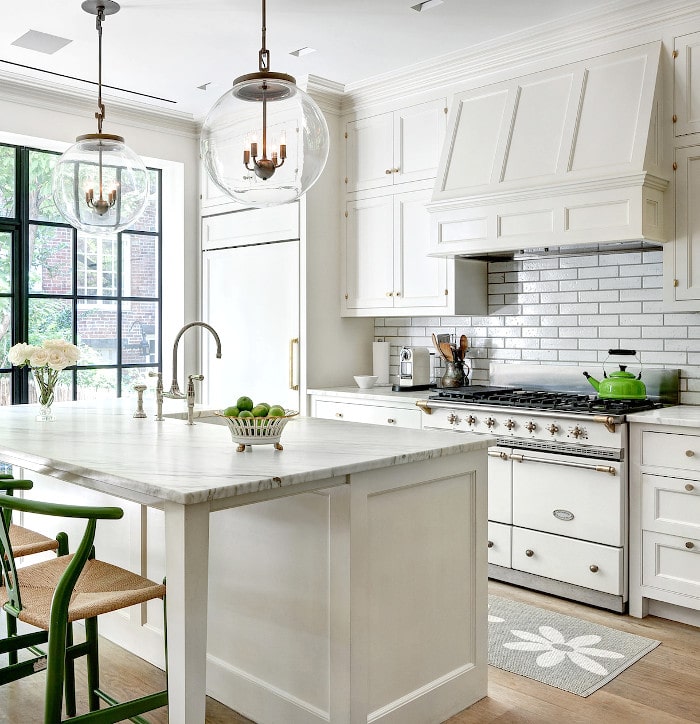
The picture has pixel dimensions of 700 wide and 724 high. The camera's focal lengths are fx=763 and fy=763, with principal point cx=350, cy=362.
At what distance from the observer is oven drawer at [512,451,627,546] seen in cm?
348

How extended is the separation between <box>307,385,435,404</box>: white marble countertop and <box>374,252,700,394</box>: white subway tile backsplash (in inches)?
18.1

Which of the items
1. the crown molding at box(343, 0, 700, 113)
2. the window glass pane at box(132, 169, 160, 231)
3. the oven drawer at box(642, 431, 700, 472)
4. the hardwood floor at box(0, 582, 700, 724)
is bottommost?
the hardwood floor at box(0, 582, 700, 724)

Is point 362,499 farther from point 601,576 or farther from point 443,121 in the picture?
point 443,121

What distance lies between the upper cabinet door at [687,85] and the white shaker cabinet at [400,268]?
140 centimetres

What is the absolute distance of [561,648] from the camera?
10.1 ft

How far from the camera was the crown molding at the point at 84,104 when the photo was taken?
4.66 m

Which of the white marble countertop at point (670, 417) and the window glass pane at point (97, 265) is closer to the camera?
the white marble countertop at point (670, 417)

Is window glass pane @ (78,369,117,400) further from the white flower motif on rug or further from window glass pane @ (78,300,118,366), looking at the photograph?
the white flower motif on rug

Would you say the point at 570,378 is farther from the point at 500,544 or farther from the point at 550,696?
the point at 550,696

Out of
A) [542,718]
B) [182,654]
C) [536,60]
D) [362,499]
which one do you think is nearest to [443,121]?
[536,60]

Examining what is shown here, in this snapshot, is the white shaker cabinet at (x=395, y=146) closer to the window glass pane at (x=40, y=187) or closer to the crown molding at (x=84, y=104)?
the crown molding at (x=84, y=104)

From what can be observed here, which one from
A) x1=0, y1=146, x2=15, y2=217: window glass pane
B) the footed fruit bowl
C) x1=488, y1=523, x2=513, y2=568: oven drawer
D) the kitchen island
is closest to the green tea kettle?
x1=488, y1=523, x2=513, y2=568: oven drawer

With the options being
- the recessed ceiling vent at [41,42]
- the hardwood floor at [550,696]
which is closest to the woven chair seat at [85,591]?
the hardwood floor at [550,696]

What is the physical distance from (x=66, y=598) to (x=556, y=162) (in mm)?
3049
